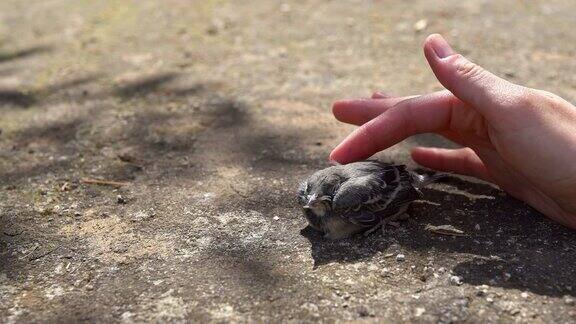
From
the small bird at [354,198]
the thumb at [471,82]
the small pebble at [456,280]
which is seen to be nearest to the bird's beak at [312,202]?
the small bird at [354,198]

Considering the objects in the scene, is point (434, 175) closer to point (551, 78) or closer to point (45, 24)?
point (551, 78)

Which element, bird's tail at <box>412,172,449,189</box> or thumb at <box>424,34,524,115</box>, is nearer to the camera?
thumb at <box>424,34,524,115</box>

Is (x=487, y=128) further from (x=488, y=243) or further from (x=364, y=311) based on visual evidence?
(x=364, y=311)

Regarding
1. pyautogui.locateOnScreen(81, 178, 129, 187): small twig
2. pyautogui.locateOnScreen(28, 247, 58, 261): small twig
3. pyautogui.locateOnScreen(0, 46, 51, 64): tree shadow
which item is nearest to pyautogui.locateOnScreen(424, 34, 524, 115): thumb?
pyautogui.locateOnScreen(81, 178, 129, 187): small twig

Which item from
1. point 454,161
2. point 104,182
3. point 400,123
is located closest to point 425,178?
point 454,161

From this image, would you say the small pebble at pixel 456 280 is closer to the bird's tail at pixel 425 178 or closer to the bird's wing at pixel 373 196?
the bird's wing at pixel 373 196

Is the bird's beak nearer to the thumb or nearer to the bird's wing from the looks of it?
the bird's wing

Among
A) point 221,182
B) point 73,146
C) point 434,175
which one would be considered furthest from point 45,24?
point 434,175
